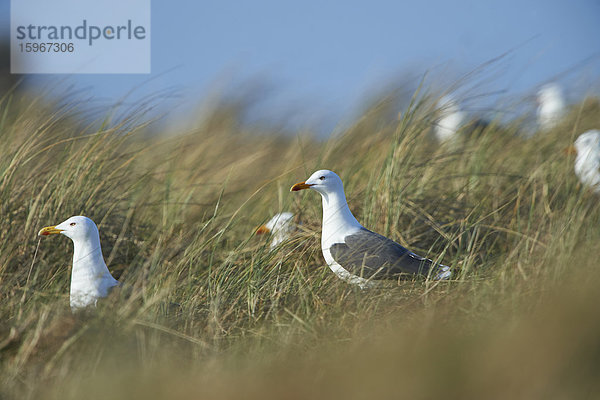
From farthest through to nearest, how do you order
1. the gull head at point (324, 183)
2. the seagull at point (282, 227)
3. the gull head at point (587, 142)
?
Result: 1. the gull head at point (587, 142)
2. the seagull at point (282, 227)
3. the gull head at point (324, 183)

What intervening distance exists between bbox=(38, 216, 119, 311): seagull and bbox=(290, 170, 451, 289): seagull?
3.78ft

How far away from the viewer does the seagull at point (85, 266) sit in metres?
3.67

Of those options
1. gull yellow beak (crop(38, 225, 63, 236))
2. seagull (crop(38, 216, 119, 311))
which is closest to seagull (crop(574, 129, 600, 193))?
seagull (crop(38, 216, 119, 311))

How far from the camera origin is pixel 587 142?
216 inches

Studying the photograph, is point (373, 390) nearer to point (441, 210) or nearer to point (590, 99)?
point (441, 210)

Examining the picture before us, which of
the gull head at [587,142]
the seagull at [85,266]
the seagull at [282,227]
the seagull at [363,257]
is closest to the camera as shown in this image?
the seagull at [85,266]

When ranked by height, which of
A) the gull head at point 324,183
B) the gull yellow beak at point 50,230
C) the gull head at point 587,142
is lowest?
the gull yellow beak at point 50,230

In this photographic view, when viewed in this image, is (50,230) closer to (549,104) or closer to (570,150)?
(570,150)

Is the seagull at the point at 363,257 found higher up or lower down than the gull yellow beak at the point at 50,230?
lower down

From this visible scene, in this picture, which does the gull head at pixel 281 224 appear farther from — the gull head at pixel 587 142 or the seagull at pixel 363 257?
the gull head at pixel 587 142

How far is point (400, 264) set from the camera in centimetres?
390

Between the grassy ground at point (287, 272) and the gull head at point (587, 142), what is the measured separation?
0.15 meters

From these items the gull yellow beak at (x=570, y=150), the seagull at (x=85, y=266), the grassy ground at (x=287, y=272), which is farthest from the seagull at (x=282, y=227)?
the gull yellow beak at (x=570, y=150)

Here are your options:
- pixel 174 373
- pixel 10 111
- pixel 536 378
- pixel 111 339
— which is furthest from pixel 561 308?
pixel 10 111
